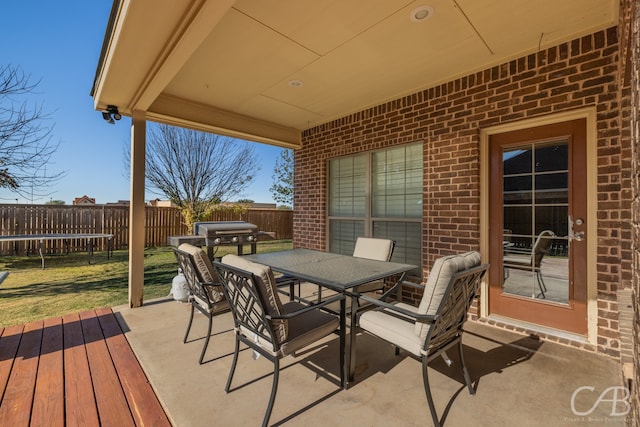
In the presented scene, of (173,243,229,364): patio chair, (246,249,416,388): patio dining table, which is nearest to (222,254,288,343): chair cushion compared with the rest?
(246,249,416,388): patio dining table

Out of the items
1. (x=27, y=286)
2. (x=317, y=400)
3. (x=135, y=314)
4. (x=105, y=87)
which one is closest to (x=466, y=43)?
(x=317, y=400)

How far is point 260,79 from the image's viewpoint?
334 centimetres

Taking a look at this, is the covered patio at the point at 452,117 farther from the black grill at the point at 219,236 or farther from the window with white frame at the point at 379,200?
the black grill at the point at 219,236

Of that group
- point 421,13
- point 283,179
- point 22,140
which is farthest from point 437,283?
point 283,179

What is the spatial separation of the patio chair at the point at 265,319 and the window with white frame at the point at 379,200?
223cm

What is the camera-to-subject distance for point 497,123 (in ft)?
9.95

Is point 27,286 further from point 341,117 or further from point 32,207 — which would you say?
point 341,117

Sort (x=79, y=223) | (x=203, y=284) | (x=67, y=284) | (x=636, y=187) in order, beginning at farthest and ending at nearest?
(x=79, y=223) → (x=67, y=284) → (x=203, y=284) → (x=636, y=187)

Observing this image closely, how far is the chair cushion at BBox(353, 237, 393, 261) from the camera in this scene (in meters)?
3.25

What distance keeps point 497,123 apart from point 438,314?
7.98 feet

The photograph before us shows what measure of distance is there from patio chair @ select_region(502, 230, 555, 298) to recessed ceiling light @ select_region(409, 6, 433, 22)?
2369 mm

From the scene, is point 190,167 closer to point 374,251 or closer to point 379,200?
point 379,200

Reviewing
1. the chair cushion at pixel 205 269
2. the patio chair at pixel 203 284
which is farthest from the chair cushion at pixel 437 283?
the chair cushion at pixel 205 269

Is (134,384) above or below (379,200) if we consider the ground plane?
below
